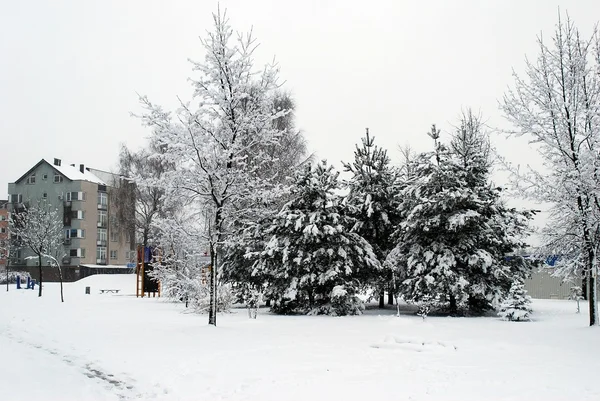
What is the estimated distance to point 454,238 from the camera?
2144 centimetres

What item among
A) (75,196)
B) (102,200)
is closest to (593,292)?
(75,196)

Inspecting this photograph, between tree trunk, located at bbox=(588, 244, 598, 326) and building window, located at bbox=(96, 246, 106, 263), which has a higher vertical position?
building window, located at bbox=(96, 246, 106, 263)

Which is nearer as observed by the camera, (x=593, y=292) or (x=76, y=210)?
(x=593, y=292)

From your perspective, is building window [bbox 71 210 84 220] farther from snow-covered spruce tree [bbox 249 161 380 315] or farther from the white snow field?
the white snow field

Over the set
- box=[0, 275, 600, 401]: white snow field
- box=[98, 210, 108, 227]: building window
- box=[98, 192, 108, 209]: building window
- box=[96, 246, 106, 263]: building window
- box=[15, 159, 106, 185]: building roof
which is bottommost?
box=[0, 275, 600, 401]: white snow field

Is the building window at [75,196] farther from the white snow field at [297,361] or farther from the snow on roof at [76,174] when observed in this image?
the white snow field at [297,361]

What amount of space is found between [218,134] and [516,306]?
11668 mm

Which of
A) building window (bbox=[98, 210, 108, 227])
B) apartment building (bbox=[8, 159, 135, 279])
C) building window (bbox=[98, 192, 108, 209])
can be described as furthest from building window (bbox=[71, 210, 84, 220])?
building window (bbox=[98, 192, 108, 209])

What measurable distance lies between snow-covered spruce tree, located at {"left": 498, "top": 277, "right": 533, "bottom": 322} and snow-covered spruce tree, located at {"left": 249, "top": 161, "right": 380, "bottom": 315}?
4.92 metres

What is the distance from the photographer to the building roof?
228ft

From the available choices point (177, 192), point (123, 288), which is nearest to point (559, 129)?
point (177, 192)

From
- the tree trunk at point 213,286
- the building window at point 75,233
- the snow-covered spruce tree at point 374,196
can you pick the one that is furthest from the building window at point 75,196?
the tree trunk at point 213,286

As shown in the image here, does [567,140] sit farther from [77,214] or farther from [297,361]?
[77,214]

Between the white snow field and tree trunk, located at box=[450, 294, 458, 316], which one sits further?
tree trunk, located at box=[450, 294, 458, 316]
